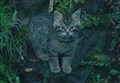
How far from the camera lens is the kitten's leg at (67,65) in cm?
602

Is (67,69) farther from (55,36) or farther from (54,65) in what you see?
(55,36)

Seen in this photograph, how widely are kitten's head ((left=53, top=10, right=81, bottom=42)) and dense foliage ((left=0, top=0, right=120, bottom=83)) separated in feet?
1.87

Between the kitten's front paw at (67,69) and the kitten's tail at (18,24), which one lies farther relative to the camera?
the kitten's tail at (18,24)

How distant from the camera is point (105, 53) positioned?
6.49 metres

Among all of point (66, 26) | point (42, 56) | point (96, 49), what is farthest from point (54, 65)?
point (96, 49)

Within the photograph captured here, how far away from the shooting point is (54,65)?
600cm

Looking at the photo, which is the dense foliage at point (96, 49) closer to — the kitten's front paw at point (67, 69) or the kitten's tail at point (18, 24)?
the kitten's tail at point (18, 24)

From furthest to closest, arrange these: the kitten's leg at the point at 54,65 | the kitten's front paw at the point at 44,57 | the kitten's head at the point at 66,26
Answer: the kitten's front paw at the point at 44,57
the kitten's leg at the point at 54,65
the kitten's head at the point at 66,26

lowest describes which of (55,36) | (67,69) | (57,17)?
(67,69)

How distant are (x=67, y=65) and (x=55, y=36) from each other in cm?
46

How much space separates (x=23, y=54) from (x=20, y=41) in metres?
0.23

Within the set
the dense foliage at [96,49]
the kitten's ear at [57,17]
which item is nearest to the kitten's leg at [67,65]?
the dense foliage at [96,49]

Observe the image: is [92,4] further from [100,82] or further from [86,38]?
[100,82]

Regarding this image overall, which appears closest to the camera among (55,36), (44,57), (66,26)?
(66,26)
